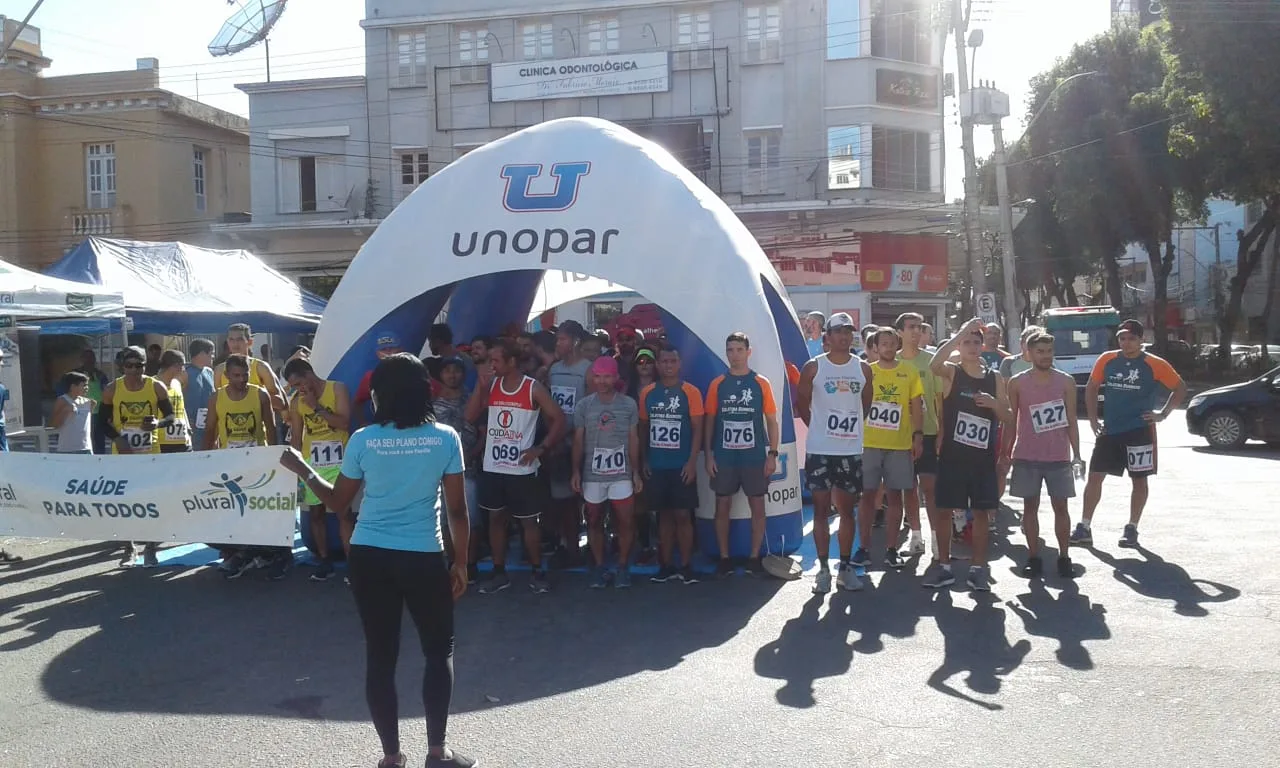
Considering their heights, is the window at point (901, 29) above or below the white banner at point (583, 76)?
above

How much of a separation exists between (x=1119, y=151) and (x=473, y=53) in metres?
20.1

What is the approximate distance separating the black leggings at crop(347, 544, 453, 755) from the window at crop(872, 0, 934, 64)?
27694 mm

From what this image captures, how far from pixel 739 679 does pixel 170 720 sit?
2.89 metres

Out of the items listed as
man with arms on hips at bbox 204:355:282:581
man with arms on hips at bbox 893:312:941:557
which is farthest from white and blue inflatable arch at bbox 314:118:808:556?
man with arms on hips at bbox 893:312:941:557

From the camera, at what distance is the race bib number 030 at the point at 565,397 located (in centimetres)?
889

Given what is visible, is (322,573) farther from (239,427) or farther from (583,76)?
(583,76)

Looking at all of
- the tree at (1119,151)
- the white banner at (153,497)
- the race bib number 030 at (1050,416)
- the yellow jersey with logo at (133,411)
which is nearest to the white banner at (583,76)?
the tree at (1119,151)

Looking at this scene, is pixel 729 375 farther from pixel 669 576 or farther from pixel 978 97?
pixel 978 97

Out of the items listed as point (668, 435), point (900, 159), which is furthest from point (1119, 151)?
point (668, 435)

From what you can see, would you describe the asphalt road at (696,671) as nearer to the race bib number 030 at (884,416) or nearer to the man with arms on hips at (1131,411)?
the man with arms on hips at (1131,411)

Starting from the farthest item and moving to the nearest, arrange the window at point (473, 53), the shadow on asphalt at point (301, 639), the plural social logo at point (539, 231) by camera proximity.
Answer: the window at point (473, 53), the plural social logo at point (539, 231), the shadow on asphalt at point (301, 639)

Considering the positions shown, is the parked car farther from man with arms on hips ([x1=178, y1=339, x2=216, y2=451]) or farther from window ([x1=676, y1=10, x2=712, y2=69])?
window ([x1=676, y1=10, x2=712, y2=69])

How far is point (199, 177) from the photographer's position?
35000mm

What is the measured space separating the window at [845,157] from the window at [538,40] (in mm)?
8219
